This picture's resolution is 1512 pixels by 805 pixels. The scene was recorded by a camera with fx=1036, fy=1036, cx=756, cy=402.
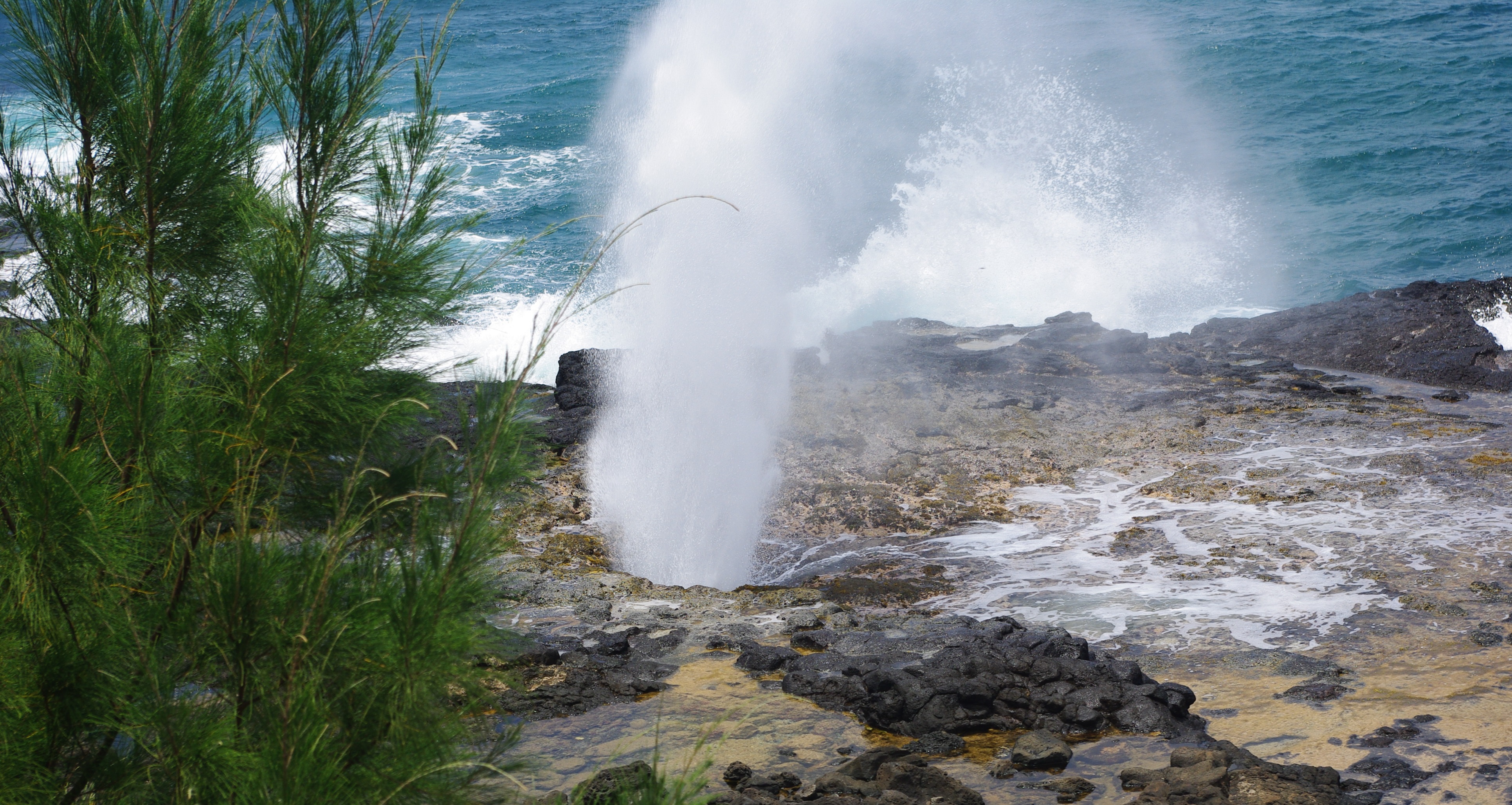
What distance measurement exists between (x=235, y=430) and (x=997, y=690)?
4939mm

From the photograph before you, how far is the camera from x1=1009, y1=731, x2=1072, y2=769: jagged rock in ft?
18.9

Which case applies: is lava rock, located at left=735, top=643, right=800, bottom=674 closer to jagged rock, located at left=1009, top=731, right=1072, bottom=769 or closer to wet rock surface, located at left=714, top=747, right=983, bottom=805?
wet rock surface, located at left=714, top=747, right=983, bottom=805

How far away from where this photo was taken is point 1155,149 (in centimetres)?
2892

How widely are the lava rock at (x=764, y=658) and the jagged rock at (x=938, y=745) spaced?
52.9 inches

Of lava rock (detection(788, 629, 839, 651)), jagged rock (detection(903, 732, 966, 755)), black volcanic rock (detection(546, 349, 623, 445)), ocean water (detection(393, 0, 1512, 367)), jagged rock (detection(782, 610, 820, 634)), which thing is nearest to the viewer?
jagged rock (detection(903, 732, 966, 755))

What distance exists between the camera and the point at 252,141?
3.43 m

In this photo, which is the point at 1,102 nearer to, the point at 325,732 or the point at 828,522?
the point at 325,732

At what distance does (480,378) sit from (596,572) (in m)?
6.53

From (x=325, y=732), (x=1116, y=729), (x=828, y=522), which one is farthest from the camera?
(x=828, y=522)

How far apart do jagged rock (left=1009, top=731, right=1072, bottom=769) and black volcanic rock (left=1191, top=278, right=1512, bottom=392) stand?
35.5ft

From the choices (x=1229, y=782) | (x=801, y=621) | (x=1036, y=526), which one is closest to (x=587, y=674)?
(x=801, y=621)

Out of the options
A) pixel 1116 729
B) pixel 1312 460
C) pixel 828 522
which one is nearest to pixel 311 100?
pixel 1116 729

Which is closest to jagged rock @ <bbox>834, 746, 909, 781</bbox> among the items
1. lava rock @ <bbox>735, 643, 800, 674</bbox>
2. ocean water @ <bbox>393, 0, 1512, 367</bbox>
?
lava rock @ <bbox>735, 643, 800, 674</bbox>

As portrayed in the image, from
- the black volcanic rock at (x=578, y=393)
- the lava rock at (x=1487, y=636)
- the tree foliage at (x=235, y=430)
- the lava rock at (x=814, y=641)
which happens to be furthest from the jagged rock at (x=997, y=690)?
the black volcanic rock at (x=578, y=393)
